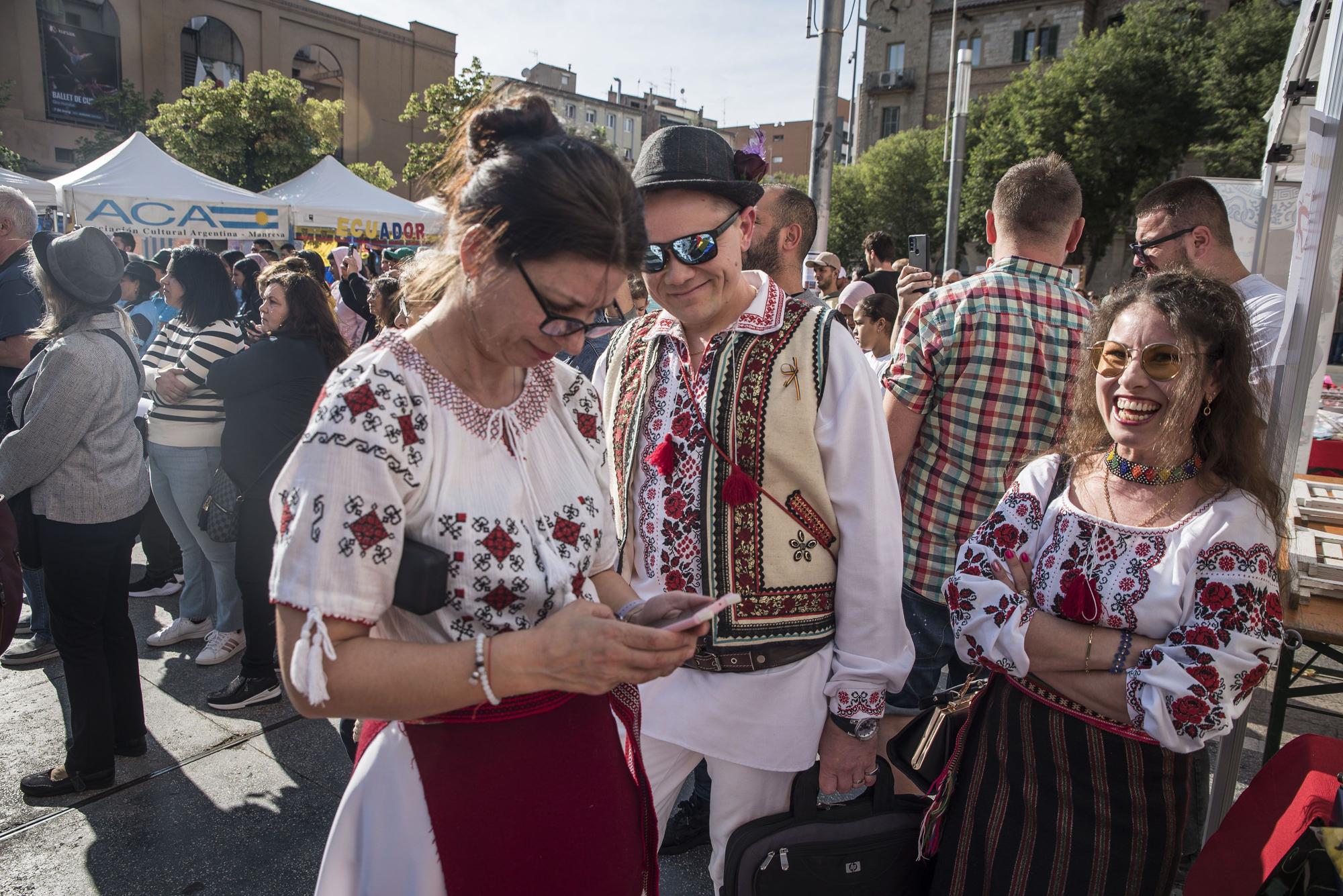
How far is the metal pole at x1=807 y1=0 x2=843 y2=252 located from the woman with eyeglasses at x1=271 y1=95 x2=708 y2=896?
6601 millimetres

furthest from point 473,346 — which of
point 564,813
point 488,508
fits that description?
point 564,813

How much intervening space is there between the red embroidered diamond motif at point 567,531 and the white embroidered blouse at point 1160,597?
0.90 meters

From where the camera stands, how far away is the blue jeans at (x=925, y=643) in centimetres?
269

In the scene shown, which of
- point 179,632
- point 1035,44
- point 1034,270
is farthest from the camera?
point 1035,44

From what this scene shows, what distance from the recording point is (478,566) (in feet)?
4.02

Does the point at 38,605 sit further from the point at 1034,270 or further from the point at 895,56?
the point at 895,56

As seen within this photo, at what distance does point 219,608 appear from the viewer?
4.36m

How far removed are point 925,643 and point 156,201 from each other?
40.6 feet

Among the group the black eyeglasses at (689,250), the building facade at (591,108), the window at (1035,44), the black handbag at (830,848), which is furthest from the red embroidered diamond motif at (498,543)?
the building facade at (591,108)

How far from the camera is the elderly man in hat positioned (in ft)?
6.05

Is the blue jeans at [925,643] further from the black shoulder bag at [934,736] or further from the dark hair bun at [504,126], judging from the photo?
the dark hair bun at [504,126]

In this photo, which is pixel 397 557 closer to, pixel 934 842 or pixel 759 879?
pixel 759 879

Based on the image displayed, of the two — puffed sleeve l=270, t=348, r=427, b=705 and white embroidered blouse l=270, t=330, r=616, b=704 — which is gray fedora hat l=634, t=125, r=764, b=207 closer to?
white embroidered blouse l=270, t=330, r=616, b=704

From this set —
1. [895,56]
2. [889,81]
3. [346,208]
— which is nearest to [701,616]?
[346,208]
